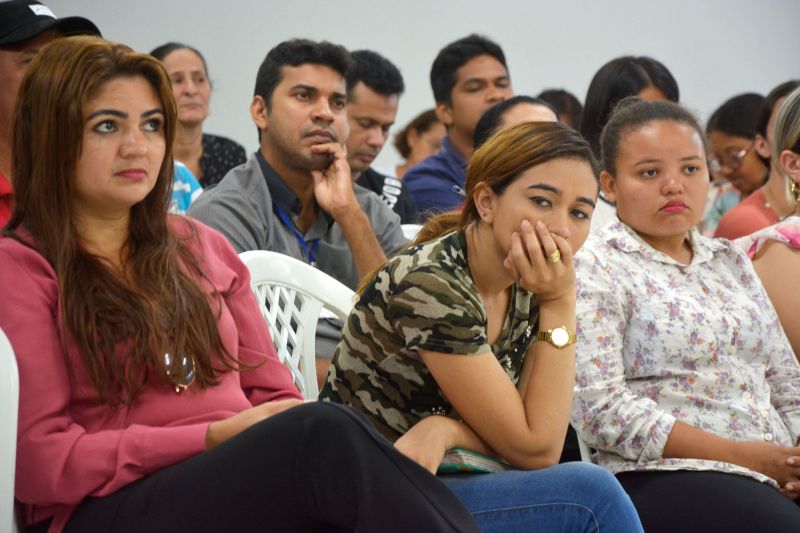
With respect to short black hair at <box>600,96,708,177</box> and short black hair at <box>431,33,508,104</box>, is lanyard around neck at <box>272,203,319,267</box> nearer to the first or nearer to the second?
short black hair at <box>600,96,708,177</box>

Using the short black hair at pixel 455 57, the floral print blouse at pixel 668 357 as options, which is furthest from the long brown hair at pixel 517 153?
the short black hair at pixel 455 57

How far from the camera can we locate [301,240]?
8.54ft

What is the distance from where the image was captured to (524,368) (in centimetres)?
177

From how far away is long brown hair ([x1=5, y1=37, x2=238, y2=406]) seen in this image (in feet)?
4.90

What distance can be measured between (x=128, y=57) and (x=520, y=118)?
161cm

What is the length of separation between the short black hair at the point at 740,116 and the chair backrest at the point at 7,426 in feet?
10.9

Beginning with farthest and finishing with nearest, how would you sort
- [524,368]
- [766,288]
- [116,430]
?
[766,288] < [524,368] < [116,430]

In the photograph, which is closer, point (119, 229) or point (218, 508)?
point (218, 508)

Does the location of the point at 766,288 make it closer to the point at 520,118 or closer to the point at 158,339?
the point at 520,118

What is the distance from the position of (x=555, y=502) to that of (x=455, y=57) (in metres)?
2.64

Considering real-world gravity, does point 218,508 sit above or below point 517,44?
below

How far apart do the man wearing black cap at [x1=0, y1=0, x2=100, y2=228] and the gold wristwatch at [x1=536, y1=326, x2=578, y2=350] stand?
Answer: 1126mm

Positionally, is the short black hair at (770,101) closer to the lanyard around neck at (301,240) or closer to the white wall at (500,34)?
the white wall at (500,34)

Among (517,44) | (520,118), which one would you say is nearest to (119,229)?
(520,118)
